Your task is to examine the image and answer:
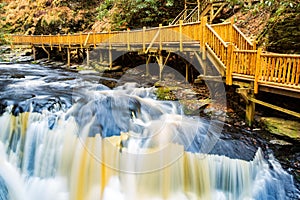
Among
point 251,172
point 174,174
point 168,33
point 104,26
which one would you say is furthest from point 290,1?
point 104,26

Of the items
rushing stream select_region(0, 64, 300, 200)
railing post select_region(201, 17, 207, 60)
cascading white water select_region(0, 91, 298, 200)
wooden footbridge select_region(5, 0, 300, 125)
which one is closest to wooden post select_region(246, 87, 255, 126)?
wooden footbridge select_region(5, 0, 300, 125)

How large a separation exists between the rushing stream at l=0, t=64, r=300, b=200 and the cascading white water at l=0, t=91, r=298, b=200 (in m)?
0.02

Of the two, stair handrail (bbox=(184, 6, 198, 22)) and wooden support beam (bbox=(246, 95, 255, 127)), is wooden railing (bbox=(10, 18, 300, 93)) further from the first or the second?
stair handrail (bbox=(184, 6, 198, 22))

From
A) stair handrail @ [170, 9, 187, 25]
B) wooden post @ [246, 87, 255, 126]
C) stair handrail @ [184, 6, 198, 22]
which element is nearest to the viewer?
wooden post @ [246, 87, 255, 126]

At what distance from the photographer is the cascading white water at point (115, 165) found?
6332mm

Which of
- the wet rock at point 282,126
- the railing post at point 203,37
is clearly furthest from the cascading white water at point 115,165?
the railing post at point 203,37

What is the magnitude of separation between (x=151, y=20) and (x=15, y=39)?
41.9ft

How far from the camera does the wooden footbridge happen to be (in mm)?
6590

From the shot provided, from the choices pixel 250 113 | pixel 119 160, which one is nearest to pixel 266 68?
pixel 250 113

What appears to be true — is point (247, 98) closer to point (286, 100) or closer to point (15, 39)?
point (286, 100)

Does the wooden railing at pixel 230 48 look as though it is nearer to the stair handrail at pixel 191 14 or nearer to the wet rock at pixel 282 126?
the wet rock at pixel 282 126

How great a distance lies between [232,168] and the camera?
21.0 feet

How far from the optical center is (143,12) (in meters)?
18.0

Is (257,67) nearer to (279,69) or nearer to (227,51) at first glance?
(279,69)
